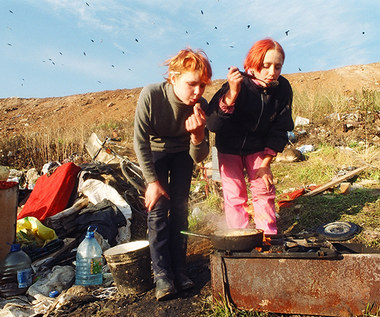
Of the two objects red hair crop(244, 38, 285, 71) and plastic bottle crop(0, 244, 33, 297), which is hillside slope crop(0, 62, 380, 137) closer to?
plastic bottle crop(0, 244, 33, 297)

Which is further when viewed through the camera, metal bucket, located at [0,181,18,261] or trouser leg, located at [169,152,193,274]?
metal bucket, located at [0,181,18,261]

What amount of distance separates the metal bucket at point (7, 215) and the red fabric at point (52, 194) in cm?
86

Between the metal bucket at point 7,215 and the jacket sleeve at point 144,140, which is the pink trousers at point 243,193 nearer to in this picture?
the jacket sleeve at point 144,140

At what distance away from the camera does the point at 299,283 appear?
212 cm

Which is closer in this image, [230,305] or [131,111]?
[230,305]

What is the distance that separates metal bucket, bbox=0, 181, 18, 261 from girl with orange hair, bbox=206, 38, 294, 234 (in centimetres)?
207

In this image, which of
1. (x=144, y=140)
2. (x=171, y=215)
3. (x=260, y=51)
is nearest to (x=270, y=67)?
(x=260, y=51)

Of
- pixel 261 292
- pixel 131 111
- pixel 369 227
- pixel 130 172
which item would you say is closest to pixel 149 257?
pixel 261 292

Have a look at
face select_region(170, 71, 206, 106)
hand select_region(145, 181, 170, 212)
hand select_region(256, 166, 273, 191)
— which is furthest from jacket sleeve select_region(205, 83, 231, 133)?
hand select_region(145, 181, 170, 212)

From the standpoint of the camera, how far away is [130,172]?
5.87 m

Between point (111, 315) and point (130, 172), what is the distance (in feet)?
11.8

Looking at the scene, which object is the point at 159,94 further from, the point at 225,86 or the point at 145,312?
the point at 145,312

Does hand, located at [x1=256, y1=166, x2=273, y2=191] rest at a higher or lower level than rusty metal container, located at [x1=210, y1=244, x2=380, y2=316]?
higher

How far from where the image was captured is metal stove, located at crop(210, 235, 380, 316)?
2051mm
